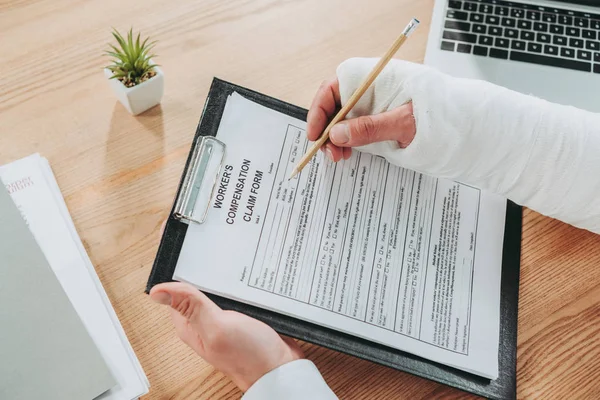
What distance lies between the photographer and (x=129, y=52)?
0.63 meters

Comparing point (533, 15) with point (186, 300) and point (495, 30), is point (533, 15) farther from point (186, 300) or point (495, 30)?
point (186, 300)

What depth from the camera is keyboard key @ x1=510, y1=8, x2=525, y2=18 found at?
2.55 feet

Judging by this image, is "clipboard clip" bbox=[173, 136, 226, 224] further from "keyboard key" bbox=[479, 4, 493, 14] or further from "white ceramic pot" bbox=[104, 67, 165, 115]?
"keyboard key" bbox=[479, 4, 493, 14]

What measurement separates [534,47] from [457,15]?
115 millimetres

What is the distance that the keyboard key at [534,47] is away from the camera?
29.9 inches

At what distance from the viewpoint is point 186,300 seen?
542 millimetres

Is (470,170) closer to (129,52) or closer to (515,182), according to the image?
(515,182)

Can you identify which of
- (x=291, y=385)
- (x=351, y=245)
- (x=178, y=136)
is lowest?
(x=291, y=385)

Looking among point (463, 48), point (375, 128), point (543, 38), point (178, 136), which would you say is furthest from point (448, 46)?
point (178, 136)

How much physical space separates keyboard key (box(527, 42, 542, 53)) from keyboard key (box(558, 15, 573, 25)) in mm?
58

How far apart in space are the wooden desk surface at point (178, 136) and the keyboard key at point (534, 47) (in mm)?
145

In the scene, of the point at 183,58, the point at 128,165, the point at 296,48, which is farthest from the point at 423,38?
the point at 128,165

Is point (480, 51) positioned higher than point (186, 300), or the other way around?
point (480, 51)

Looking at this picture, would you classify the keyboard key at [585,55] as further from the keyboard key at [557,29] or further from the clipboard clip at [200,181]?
the clipboard clip at [200,181]
